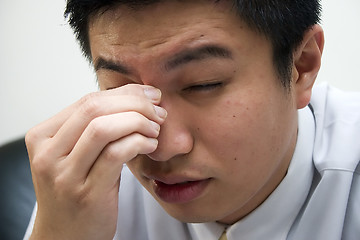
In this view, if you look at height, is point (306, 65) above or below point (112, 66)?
below

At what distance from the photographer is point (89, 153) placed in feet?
2.82

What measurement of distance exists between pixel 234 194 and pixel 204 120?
0.65 ft

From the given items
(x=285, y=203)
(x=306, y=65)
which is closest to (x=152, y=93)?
(x=306, y=65)

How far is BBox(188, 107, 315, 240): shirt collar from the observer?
1134 millimetres

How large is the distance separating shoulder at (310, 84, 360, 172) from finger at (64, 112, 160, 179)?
0.51 metres

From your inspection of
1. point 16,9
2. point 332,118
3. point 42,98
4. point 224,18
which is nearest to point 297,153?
point 332,118

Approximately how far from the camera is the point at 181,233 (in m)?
1.29

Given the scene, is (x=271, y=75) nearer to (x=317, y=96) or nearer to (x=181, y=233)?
(x=317, y=96)

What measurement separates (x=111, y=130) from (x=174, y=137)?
12 centimetres

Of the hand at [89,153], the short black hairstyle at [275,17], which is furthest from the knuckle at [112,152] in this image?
the short black hairstyle at [275,17]

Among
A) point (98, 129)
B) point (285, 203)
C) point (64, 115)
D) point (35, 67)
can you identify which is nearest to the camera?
point (98, 129)

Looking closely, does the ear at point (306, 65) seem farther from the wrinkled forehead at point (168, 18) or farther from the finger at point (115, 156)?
the finger at point (115, 156)

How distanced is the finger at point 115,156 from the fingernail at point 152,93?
0.07m

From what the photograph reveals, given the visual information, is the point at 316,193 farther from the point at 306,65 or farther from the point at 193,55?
the point at 193,55
